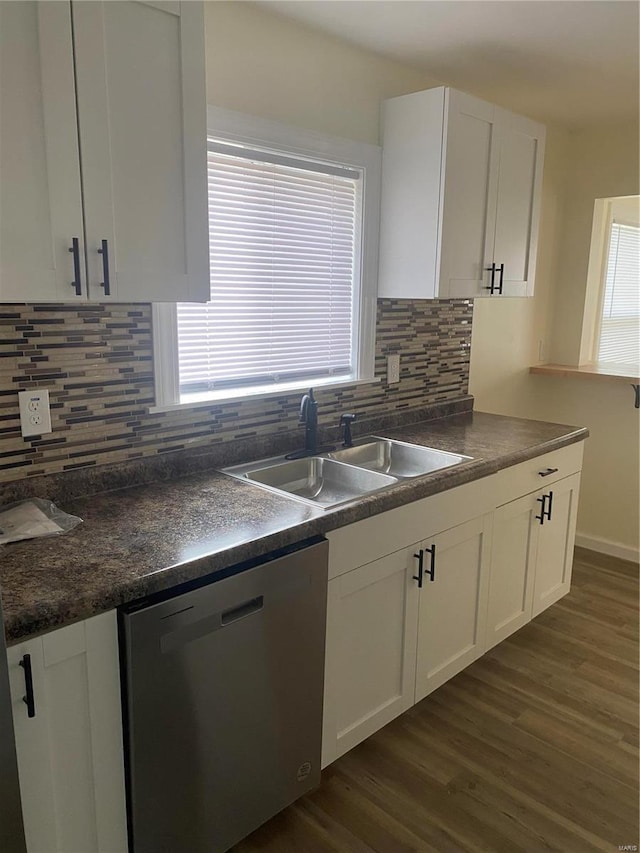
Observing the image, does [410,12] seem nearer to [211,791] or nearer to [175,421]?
[175,421]

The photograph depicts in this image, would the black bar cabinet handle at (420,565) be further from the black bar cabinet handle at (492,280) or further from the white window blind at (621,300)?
the white window blind at (621,300)

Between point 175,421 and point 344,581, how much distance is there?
764mm

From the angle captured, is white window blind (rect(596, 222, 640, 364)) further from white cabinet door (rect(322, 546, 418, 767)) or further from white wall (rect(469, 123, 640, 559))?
white cabinet door (rect(322, 546, 418, 767))

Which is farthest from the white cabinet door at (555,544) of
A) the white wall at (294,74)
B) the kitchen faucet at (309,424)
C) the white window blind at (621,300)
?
the white wall at (294,74)

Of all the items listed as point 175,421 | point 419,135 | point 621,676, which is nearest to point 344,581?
point 175,421

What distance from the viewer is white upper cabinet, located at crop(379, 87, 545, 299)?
2.42m

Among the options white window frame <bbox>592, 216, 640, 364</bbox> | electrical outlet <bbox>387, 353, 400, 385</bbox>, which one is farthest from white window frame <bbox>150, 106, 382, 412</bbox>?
white window frame <bbox>592, 216, 640, 364</bbox>

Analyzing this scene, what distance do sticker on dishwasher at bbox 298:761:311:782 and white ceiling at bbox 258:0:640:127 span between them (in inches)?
92.5

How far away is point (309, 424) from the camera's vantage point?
236 cm

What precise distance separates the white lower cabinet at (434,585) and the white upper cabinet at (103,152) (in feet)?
3.05

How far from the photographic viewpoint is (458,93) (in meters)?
2.38

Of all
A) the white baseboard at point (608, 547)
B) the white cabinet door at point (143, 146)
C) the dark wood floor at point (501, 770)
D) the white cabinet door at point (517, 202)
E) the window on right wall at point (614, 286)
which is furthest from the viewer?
the window on right wall at point (614, 286)

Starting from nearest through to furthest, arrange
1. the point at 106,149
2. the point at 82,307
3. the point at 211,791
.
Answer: the point at 106,149
the point at 211,791
the point at 82,307

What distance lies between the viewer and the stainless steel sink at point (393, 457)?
2.47 meters
